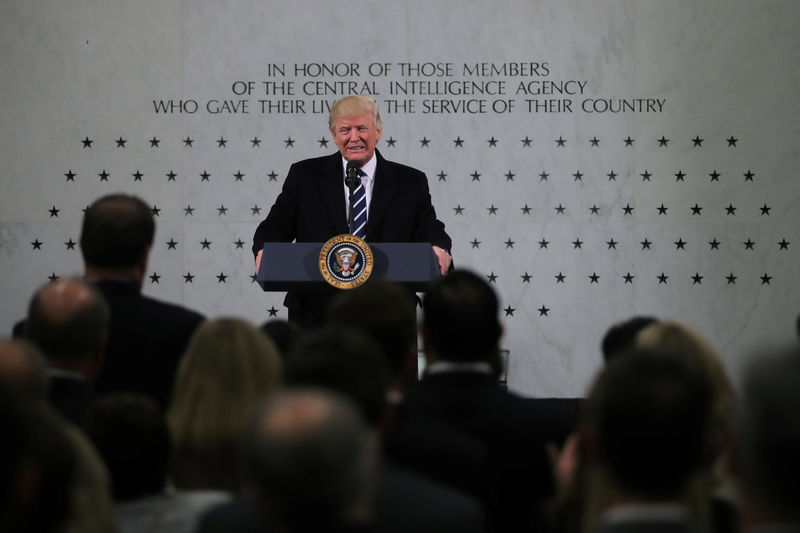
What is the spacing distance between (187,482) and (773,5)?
406 inches

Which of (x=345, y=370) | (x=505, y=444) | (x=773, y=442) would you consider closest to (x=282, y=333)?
(x=505, y=444)

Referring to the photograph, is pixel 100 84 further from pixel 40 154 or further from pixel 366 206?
pixel 366 206

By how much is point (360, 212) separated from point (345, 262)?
4.24ft

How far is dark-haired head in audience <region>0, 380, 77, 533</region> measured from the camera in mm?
2469

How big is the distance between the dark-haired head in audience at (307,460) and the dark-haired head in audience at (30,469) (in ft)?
1.86

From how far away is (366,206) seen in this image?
7.71 m

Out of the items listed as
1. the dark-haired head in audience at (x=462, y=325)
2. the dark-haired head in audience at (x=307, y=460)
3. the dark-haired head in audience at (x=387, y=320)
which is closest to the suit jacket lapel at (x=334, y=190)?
the dark-haired head in audience at (x=462, y=325)

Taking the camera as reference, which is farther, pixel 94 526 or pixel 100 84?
pixel 100 84

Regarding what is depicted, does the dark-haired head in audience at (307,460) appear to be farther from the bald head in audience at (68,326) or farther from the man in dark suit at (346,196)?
the man in dark suit at (346,196)

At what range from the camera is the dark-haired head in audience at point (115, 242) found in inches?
187

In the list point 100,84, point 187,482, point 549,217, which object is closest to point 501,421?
point 187,482

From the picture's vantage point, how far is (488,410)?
146 inches

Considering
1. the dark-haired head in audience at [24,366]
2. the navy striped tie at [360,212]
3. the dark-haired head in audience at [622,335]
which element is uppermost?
the navy striped tie at [360,212]

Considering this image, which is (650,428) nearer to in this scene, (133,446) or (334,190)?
(133,446)
